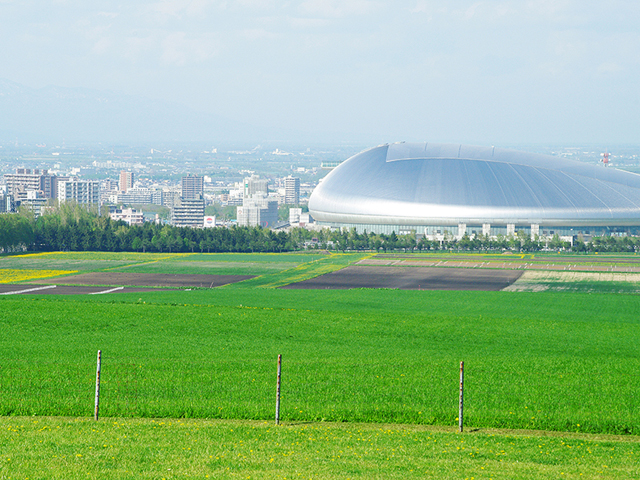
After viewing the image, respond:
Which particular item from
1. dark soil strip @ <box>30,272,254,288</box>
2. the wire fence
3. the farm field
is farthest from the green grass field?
the farm field

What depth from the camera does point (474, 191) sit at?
469ft

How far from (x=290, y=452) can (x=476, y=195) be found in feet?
428

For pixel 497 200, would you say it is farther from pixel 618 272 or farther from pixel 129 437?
pixel 129 437

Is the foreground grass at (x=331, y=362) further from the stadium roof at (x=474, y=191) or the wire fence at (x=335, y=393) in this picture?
the stadium roof at (x=474, y=191)

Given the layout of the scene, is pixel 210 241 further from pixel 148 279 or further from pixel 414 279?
pixel 414 279

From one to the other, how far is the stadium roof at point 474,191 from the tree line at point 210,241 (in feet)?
45.1

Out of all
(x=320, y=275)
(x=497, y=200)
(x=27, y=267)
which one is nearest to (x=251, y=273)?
(x=320, y=275)

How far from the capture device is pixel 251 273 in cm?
7981

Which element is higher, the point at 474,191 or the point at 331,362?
the point at 474,191

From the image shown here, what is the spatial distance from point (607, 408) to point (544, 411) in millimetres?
1677

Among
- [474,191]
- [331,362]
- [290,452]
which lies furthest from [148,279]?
[474,191]

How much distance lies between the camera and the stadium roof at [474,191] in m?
137

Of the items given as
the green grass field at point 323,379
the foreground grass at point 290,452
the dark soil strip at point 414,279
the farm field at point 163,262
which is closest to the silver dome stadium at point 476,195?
the farm field at point 163,262

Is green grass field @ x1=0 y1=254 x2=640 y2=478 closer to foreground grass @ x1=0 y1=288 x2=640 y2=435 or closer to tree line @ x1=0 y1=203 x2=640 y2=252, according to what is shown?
foreground grass @ x1=0 y1=288 x2=640 y2=435
